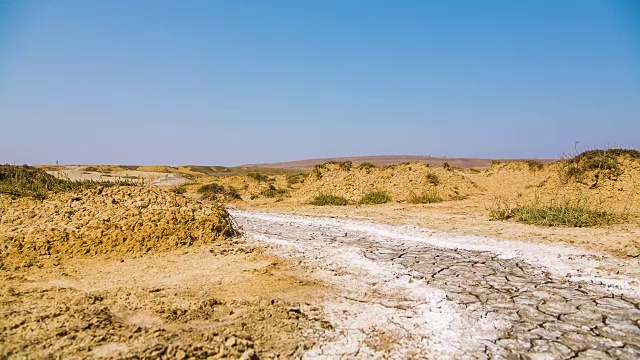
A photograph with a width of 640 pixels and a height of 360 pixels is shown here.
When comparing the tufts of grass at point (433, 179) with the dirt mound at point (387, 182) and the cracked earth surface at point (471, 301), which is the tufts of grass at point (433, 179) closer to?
the dirt mound at point (387, 182)

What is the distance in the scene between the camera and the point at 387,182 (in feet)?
60.7

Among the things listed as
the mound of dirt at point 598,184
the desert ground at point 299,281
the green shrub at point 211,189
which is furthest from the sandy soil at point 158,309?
the green shrub at point 211,189

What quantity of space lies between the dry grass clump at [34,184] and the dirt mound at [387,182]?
34.2ft

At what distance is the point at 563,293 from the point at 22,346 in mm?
5430

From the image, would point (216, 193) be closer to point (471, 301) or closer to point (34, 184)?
point (34, 184)

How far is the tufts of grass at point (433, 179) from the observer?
18.5m

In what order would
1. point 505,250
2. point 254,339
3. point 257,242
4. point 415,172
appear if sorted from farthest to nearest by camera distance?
point 415,172 → point 257,242 → point 505,250 → point 254,339

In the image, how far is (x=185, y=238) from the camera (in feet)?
23.2

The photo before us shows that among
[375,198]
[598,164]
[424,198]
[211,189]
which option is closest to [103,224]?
[375,198]

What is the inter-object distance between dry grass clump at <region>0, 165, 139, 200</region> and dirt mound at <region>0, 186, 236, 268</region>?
0.33m

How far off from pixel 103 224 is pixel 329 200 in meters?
10.8

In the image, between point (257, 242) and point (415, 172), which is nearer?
point (257, 242)

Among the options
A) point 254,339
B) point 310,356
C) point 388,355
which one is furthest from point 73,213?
point 388,355

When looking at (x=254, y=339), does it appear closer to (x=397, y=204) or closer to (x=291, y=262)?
(x=291, y=262)
